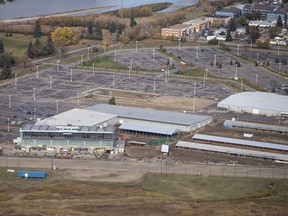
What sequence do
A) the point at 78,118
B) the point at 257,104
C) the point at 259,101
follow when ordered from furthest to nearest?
the point at 259,101 < the point at 257,104 < the point at 78,118

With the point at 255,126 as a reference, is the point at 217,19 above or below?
above

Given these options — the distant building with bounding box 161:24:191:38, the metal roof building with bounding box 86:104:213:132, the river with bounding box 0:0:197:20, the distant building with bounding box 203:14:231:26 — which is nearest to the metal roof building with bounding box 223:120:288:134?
the metal roof building with bounding box 86:104:213:132

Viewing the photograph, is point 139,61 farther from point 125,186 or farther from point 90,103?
point 125,186

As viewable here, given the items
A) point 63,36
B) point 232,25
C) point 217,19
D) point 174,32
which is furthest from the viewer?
point 217,19

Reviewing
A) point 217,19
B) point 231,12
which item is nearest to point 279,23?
point 217,19

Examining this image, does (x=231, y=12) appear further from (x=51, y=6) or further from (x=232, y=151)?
(x=232, y=151)

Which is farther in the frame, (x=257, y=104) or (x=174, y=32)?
(x=174, y=32)

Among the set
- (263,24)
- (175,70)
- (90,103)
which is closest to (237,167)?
(90,103)
